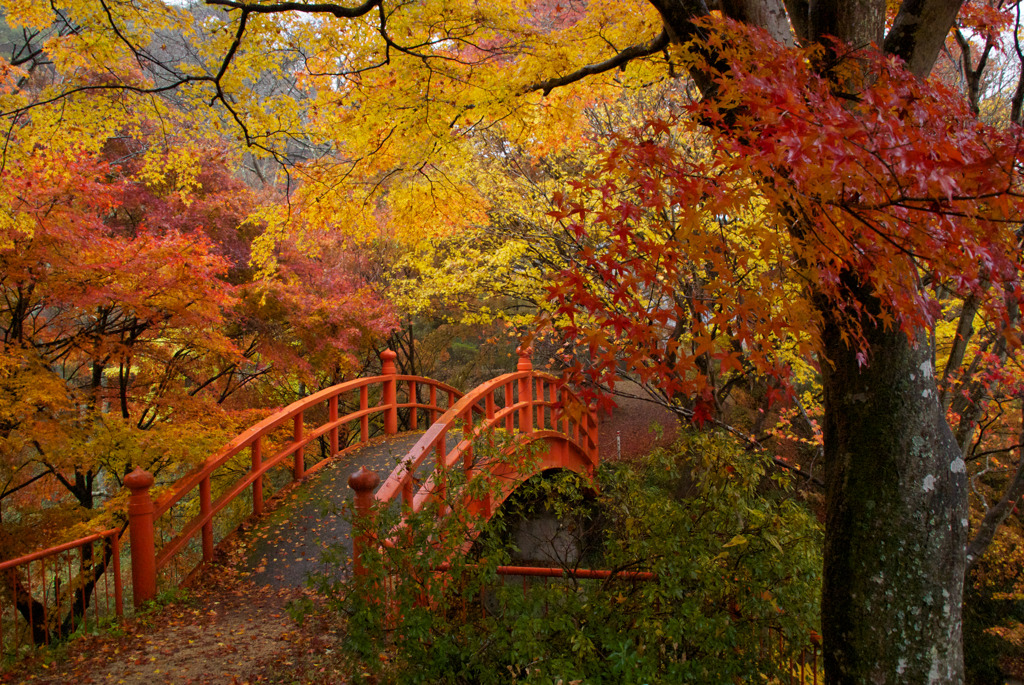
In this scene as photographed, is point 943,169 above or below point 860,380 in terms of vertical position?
above

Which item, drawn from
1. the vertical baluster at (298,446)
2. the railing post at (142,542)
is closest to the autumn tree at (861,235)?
the railing post at (142,542)

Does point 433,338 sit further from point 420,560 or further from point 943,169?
point 943,169

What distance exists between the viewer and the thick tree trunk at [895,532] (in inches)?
108

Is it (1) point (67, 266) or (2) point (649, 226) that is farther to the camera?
(2) point (649, 226)

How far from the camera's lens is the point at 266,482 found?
10.5 m

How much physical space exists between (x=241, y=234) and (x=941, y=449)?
11.2 meters

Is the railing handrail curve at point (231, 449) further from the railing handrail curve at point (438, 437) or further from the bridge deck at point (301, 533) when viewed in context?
the railing handrail curve at point (438, 437)

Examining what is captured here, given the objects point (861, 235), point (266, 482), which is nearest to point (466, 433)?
point (861, 235)

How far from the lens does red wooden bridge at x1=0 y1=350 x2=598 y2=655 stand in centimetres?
430

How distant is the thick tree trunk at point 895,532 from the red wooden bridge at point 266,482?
129 centimetres

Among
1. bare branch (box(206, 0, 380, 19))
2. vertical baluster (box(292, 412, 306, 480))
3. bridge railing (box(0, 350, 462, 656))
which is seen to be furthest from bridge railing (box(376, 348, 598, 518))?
bare branch (box(206, 0, 380, 19))

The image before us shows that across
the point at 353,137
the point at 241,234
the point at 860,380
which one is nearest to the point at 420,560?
the point at 860,380

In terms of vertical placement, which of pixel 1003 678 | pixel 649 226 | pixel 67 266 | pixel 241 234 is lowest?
pixel 1003 678

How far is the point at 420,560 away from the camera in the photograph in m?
3.06
